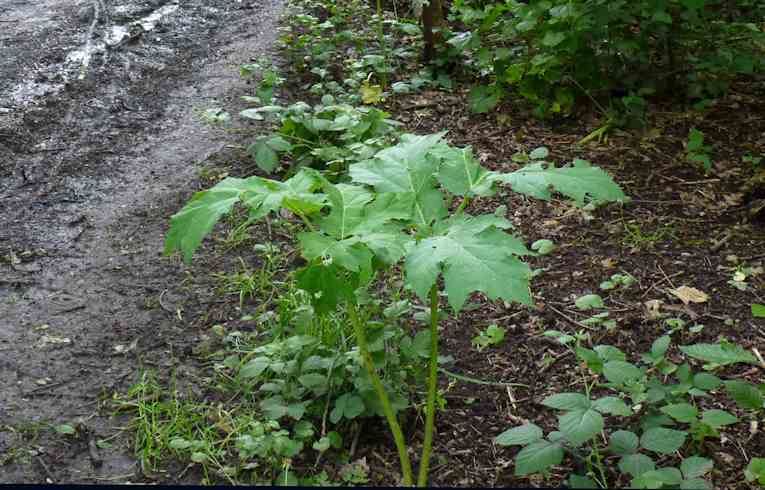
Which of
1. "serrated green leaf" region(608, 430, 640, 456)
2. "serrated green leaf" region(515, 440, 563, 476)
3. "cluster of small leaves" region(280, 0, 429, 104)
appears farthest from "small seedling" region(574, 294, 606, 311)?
"cluster of small leaves" region(280, 0, 429, 104)

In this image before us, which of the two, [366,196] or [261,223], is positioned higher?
[366,196]

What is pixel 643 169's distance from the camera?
411cm

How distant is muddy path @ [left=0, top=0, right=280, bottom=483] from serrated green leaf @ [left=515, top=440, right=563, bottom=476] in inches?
47.6

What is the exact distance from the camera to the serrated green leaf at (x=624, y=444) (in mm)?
2221

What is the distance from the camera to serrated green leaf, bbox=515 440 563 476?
2.12 metres

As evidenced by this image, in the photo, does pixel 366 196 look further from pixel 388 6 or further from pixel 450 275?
pixel 388 6

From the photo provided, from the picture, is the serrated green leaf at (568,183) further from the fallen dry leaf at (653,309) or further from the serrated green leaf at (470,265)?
the fallen dry leaf at (653,309)

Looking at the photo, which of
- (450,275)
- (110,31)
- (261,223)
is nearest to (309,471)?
(450,275)

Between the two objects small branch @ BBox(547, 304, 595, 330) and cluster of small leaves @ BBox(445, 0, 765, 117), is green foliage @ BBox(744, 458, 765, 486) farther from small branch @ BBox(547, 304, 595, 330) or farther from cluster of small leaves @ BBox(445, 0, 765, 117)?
cluster of small leaves @ BBox(445, 0, 765, 117)

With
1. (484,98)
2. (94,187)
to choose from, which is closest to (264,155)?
(94,187)

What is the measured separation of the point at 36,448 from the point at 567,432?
1.66 meters

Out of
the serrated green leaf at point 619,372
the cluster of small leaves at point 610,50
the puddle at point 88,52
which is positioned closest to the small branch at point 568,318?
the serrated green leaf at point 619,372

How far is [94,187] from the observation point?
412 centimetres

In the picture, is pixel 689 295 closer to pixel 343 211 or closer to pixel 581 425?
pixel 581 425
